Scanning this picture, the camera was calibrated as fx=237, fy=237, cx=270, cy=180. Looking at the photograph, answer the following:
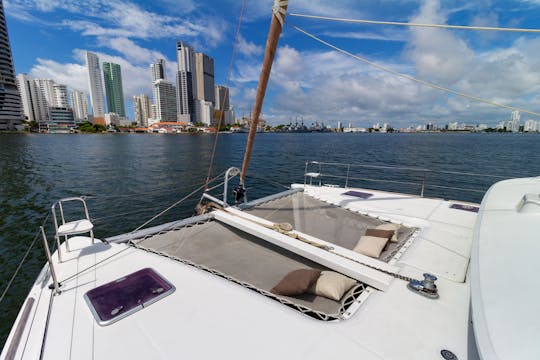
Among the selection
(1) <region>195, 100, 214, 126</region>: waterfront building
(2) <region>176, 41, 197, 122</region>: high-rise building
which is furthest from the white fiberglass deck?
(1) <region>195, 100, 214, 126</region>: waterfront building

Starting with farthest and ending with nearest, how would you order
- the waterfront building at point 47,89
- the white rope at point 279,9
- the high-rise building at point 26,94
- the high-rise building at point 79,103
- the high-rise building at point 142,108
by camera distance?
1. the high-rise building at point 79,103
2. the high-rise building at point 142,108
3. the waterfront building at point 47,89
4. the high-rise building at point 26,94
5. the white rope at point 279,9

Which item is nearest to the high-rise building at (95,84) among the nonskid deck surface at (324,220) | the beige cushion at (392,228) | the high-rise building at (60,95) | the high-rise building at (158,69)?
the high-rise building at (60,95)

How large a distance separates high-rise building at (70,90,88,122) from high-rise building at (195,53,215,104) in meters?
101

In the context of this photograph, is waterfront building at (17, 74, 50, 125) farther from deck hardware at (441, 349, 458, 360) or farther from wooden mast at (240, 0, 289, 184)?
deck hardware at (441, 349, 458, 360)

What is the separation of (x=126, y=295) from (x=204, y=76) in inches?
6891

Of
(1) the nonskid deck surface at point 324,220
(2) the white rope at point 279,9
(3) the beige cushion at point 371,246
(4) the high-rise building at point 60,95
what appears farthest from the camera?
(4) the high-rise building at point 60,95

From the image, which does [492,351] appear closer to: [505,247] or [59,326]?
[505,247]

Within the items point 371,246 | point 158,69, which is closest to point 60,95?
point 158,69

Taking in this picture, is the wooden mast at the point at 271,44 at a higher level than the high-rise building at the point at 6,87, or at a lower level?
lower

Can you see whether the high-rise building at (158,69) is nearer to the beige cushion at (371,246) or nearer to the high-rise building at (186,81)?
the high-rise building at (186,81)

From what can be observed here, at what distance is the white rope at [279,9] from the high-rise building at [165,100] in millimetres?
180807

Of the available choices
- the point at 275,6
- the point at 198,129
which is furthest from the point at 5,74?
the point at 275,6

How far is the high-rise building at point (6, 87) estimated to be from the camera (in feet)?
284

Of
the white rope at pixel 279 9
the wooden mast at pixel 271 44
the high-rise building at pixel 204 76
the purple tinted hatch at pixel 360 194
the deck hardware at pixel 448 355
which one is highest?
the high-rise building at pixel 204 76
